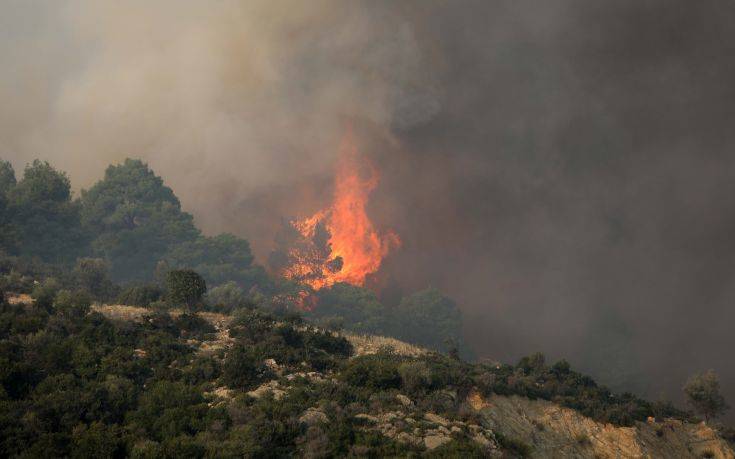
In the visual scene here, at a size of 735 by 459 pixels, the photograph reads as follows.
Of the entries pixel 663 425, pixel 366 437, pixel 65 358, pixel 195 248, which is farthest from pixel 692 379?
pixel 195 248

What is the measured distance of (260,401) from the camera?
28.5 metres

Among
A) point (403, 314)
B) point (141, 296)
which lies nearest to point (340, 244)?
point (403, 314)

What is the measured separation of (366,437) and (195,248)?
77.9 meters

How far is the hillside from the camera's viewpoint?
24375mm

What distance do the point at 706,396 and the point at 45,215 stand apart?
269ft

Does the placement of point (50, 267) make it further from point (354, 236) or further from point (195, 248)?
point (354, 236)

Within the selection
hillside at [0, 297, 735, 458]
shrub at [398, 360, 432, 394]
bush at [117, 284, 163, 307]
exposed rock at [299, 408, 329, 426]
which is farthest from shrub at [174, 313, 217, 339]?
shrub at [398, 360, 432, 394]

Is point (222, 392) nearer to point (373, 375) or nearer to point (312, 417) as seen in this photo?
point (312, 417)

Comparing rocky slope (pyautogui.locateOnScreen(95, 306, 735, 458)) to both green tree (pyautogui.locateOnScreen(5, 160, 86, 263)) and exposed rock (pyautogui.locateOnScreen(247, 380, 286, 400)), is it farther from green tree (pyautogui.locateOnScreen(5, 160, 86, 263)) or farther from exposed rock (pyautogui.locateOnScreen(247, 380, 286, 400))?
green tree (pyautogui.locateOnScreen(5, 160, 86, 263))

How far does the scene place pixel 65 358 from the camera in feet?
101

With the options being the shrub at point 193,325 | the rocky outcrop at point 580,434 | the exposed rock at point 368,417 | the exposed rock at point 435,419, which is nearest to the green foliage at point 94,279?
the shrub at point 193,325

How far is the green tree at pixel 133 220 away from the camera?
94.3 meters

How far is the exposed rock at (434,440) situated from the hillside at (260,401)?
9 cm

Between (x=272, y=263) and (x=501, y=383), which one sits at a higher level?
(x=272, y=263)
